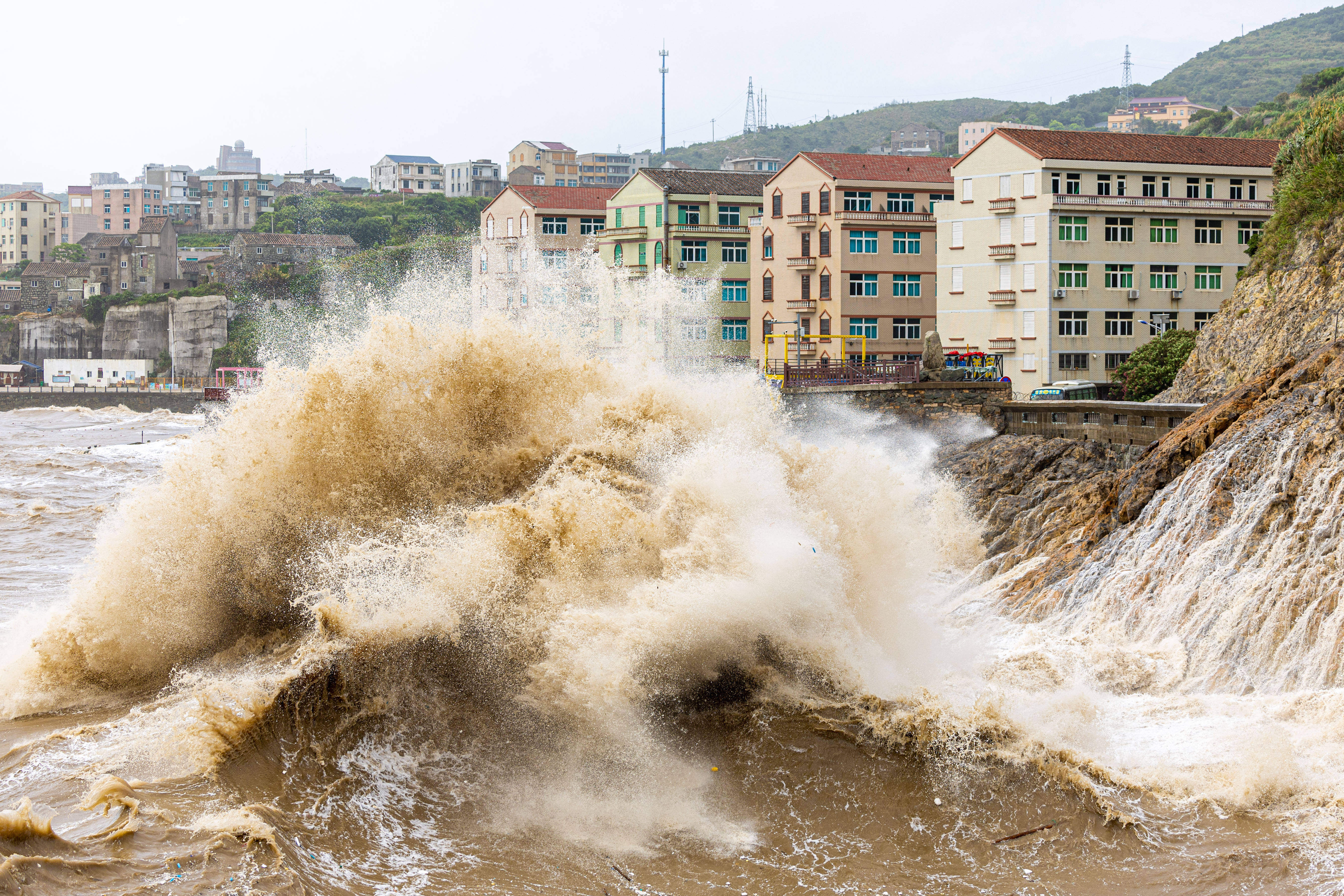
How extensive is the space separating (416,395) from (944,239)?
36.2 m

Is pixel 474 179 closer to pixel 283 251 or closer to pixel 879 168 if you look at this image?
pixel 283 251

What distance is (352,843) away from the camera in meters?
7.38

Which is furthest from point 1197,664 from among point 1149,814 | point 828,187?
point 828,187

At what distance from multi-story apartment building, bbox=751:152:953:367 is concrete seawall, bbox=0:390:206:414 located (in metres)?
48.9

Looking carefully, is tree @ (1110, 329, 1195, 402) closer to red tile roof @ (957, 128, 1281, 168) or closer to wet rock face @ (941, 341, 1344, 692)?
red tile roof @ (957, 128, 1281, 168)

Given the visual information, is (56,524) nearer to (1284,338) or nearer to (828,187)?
(1284,338)

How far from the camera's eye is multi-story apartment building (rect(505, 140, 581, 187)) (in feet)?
453

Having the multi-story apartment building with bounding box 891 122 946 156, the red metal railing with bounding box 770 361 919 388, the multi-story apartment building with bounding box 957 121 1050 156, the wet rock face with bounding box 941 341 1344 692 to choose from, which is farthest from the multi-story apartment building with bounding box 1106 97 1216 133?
the wet rock face with bounding box 941 341 1344 692

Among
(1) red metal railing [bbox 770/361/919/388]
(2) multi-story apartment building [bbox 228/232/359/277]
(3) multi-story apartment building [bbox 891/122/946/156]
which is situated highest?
(3) multi-story apartment building [bbox 891/122/946/156]

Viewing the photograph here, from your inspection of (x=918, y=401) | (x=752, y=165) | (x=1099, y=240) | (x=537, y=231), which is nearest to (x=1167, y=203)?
(x=1099, y=240)

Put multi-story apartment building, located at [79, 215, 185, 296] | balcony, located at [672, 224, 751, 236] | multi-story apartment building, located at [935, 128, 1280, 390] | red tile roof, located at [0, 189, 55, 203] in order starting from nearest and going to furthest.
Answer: multi-story apartment building, located at [935, 128, 1280, 390] → balcony, located at [672, 224, 751, 236] → multi-story apartment building, located at [79, 215, 185, 296] → red tile roof, located at [0, 189, 55, 203]

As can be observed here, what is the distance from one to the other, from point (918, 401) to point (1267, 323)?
1014 centimetres

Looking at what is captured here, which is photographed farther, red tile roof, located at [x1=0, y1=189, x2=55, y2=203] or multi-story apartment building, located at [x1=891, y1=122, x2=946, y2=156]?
multi-story apartment building, located at [x1=891, y1=122, x2=946, y2=156]

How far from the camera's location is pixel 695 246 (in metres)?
51.6
